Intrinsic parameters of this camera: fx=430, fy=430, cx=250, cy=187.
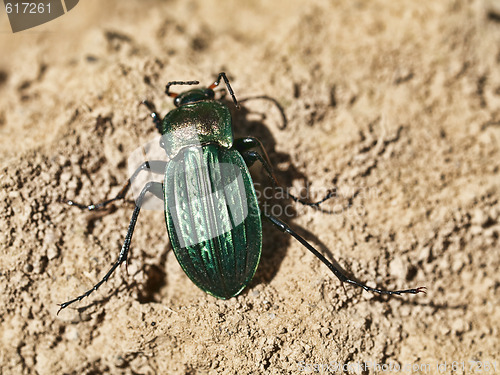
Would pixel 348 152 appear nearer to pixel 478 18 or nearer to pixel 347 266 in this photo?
pixel 347 266

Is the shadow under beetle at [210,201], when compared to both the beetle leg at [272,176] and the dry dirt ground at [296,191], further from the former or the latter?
the dry dirt ground at [296,191]

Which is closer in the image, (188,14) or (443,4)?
(443,4)

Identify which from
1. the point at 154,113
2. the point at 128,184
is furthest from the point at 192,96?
the point at 128,184

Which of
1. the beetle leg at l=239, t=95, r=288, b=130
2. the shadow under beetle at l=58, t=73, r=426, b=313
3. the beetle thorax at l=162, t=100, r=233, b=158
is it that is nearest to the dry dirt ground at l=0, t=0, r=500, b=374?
the beetle leg at l=239, t=95, r=288, b=130

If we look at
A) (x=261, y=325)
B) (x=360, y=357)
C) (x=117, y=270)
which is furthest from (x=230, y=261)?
(x=360, y=357)

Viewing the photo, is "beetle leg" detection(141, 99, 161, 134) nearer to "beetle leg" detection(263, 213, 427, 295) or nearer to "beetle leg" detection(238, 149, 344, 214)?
"beetle leg" detection(238, 149, 344, 214)

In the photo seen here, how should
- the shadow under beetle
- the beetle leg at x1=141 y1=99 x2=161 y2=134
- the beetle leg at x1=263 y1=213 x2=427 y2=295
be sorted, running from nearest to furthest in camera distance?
the shadow under beetle → the beetle leg at x1=263 y1=213 x2=427 y2=295 → the beetle leg at x1=141 y1=99 x2=161 y2=134
